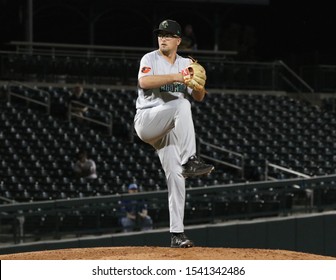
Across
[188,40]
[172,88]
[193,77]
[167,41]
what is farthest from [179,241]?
[188,40]

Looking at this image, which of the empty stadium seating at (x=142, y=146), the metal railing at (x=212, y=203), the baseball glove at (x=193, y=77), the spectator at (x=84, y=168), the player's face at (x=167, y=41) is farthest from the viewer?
the spectator at (x=84, y=168)

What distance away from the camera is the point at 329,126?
2347 centimetres

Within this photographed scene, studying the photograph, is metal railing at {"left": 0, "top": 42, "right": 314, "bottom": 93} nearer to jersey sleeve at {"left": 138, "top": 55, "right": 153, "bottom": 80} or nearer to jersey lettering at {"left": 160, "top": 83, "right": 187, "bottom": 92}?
jersey sleeve at {"left": 138, "top": 55, "right": 153, "bottom": 80}

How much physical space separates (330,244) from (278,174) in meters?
3.36

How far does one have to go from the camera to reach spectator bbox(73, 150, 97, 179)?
17766 mm

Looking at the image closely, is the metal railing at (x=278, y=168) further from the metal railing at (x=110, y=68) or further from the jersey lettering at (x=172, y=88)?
the jersey lettering at (x=172, y=88)

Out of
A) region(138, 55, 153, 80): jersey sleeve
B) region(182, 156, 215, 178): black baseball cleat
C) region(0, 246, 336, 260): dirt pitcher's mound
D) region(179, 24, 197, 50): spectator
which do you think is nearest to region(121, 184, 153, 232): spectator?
region(0, 246, 336, 260): dirt pitcher's mound

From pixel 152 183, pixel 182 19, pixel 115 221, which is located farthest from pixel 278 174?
pixel 182 19

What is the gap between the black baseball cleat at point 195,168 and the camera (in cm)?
861

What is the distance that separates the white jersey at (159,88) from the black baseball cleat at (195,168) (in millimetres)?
537

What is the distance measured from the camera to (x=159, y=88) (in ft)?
28.5

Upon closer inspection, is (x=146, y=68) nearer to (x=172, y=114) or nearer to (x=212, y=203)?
(x=172, y=114)

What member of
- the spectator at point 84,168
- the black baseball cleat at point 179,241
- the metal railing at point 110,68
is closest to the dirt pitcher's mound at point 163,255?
the black baseball cleat at point 179,241

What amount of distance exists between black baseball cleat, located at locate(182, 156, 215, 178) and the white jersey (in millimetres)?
537
